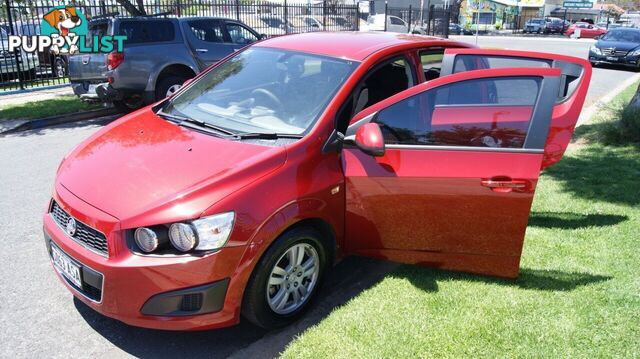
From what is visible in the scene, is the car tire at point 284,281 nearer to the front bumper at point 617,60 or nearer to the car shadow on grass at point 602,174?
the car shadow on grass at point 602,174

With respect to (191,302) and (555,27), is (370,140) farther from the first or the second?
(555,27)

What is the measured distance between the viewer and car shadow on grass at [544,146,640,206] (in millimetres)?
5234

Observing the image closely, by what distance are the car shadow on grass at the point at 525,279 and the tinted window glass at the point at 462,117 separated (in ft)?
3.16

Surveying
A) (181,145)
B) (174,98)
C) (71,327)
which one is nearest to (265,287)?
(181,145)

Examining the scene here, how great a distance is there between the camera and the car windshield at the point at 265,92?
11.5ft

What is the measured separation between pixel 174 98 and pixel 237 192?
1.80 meters

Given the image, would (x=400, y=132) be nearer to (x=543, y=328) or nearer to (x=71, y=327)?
(x=543, y=328)

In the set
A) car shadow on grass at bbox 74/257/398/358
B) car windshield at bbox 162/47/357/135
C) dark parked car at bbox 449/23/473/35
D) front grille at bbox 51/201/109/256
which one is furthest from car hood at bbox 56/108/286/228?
dark parked car at bbox 449/23/473/35

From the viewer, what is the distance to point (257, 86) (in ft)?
12.9

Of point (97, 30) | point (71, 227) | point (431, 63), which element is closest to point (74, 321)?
point (71, 227)

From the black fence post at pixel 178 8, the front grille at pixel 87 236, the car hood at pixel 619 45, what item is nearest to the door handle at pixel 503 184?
the front grille at pixel 87 236

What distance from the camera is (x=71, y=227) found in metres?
2.95

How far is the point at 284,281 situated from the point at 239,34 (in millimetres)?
9034

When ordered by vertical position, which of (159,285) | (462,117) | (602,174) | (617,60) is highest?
(462,117)
